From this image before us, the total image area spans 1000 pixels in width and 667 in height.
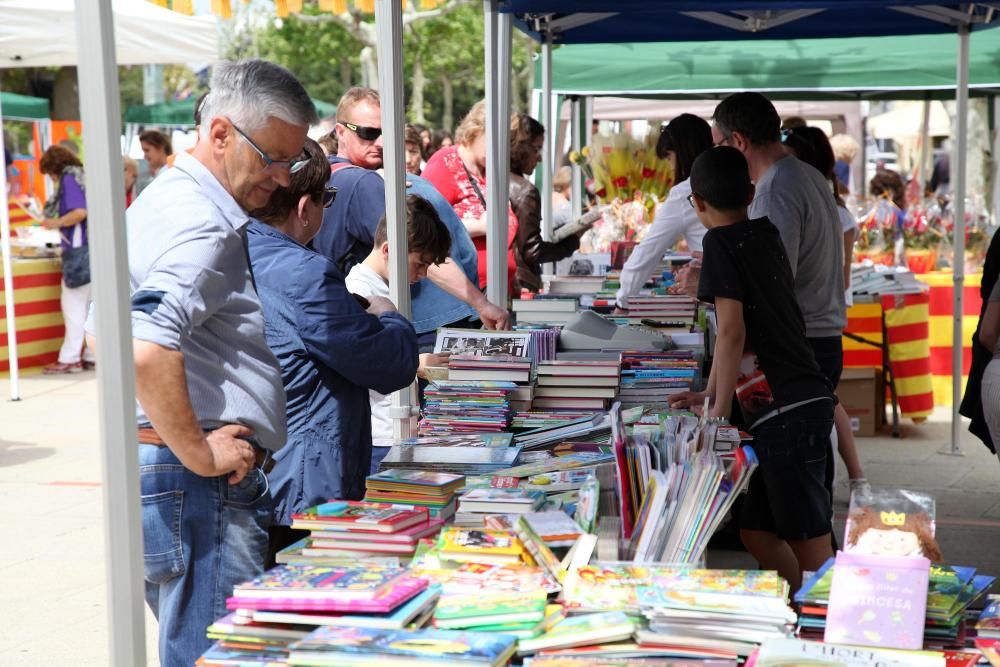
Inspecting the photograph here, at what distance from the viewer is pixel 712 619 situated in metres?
1.87

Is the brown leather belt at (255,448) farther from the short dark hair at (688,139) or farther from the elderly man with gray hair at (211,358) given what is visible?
the short dark hair at (688,139)

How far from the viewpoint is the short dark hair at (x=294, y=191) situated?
2.85 meters

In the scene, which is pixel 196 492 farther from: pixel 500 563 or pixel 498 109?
pixel 498 109

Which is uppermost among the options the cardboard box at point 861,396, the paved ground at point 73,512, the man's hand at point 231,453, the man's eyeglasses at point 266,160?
the man's eyeglasses at point 266,160

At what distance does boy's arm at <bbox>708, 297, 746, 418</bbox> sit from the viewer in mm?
3436

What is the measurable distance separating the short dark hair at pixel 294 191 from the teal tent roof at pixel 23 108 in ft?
67.8

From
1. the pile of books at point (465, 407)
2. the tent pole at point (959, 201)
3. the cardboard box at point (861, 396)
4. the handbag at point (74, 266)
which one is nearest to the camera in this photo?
the pile of books at point (465, 407)

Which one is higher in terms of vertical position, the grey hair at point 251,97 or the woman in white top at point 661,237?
the grey hair at point 251,97

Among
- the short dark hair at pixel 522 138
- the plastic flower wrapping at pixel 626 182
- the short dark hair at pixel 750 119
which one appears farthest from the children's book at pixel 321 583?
the plastic flower wrapping at pixel 626 182

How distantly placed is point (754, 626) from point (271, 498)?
3.94ft

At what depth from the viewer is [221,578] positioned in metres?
2.44

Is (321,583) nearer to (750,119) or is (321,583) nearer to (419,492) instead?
(419,492)

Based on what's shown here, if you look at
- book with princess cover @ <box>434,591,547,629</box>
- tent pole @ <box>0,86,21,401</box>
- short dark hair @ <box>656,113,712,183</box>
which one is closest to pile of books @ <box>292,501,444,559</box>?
book with princess cover @ <box>434,591,547,629</box>

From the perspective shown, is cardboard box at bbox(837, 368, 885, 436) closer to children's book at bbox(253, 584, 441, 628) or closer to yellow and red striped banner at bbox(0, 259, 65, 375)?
children's book at bbox(253, 584, 441, 628)
